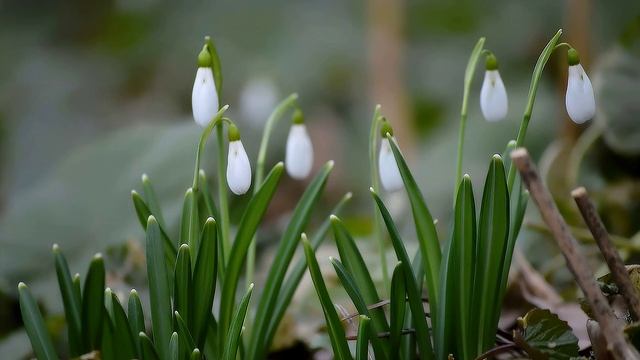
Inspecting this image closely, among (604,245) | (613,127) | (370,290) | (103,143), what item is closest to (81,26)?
(103,143)

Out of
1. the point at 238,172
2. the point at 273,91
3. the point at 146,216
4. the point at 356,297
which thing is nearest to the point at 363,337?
the point at 356,297

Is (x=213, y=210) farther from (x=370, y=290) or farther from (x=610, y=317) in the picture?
(x=610, y=317)

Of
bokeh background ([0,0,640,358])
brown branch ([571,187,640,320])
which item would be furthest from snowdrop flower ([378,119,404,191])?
bokeh background ([0,0,640,358])

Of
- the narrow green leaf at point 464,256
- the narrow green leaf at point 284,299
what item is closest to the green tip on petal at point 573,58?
the narrow green leaf at point 464,256

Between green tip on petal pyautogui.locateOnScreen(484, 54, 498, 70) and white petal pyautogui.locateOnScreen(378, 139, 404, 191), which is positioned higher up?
green tip on petal pyautogui.locateOnScreen(484, 54, 498, 70)

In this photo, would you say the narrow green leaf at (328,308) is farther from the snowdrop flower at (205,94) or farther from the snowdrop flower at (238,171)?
the snowdrop flower at (205,94)

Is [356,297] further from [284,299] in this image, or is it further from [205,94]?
[205,94]

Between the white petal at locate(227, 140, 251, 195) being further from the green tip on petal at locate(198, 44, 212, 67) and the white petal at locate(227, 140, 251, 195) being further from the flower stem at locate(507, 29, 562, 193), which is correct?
the flower stem at locate(507, 29, 562, 193)
